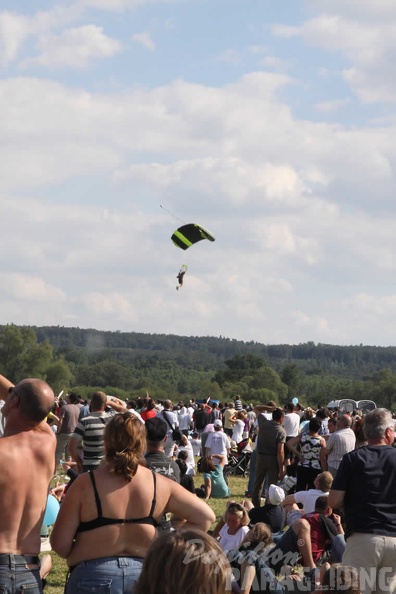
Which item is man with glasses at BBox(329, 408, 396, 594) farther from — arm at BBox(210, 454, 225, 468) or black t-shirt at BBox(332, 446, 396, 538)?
arm at BBox(210, 454, 225, 468)

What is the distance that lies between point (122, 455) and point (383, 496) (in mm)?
2381

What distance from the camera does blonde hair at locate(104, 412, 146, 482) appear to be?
4.36 m

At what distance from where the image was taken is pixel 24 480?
4301 millimetres

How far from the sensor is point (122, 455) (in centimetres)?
438

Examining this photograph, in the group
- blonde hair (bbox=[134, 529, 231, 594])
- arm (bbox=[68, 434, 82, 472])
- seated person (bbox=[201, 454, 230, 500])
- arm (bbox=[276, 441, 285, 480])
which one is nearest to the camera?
blonde hair (bbox=[134, 529, 231, 594])

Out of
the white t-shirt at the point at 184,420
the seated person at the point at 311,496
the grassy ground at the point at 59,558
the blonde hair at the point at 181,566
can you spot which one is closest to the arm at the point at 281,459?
the grassy ground at the point at 59,558

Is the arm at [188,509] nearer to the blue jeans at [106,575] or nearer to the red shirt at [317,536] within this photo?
the blue jeans at [106,575]

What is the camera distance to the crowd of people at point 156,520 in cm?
396

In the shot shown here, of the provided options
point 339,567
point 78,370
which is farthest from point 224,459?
point 78,370

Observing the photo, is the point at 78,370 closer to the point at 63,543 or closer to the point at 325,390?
the point at 325,390

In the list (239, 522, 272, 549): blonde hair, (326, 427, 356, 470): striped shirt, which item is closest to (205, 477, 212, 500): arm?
(326, 427, 356, 470): striped shirt

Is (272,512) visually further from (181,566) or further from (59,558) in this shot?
(181,566)

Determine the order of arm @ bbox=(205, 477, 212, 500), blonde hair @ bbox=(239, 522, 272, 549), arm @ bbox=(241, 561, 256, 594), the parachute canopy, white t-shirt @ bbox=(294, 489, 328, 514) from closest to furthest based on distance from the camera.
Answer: arm @ bbox=(241, 561, 256, 594) → blonde hair @ bbox=(239, 522, 272, 549) → white t-shirt @ bbox=(294, 489, 328, 514) → arm @ bbox=(205, 477, 212, 500) → the parachute canopy

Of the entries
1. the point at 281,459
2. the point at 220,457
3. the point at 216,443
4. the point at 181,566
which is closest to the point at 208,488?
the point at 220,457
